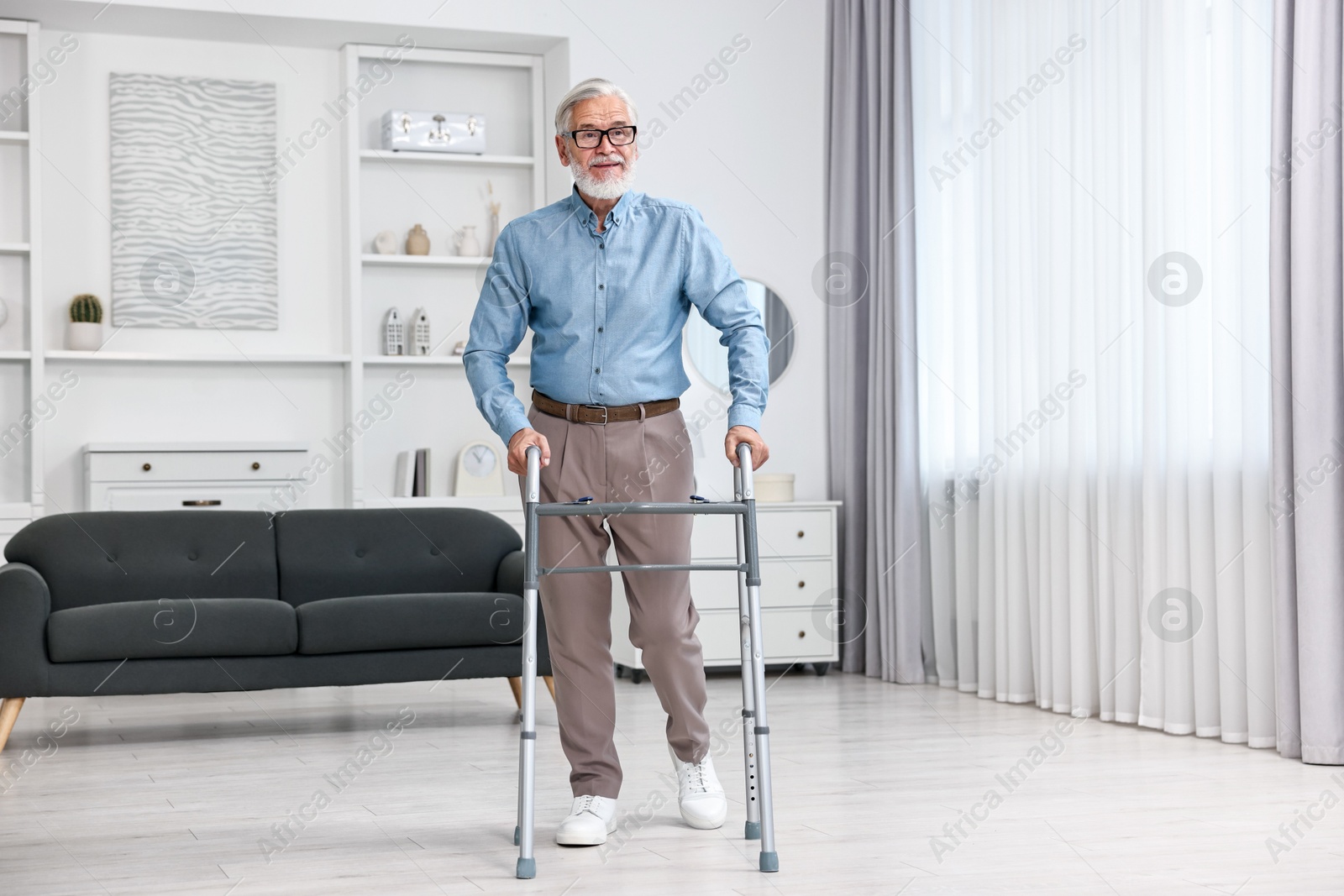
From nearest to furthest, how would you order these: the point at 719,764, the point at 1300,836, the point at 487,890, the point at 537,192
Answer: the point at 487,890 < the point at 1300,836 < the point at 719,764 < the point at 537,192

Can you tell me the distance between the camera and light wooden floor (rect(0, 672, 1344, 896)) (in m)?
2.30

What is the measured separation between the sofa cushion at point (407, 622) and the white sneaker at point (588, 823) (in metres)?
1.54

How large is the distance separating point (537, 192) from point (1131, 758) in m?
3.56

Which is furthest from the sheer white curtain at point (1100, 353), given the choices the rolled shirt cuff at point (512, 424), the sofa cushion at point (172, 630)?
the sofa cushion at point (172, 630)

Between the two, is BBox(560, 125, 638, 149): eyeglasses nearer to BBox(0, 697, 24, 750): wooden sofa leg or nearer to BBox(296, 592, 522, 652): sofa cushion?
BBox(296, 592, 522, 652): sofa cushion

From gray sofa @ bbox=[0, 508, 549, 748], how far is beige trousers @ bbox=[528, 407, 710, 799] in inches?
56.4

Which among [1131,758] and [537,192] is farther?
[537,192]

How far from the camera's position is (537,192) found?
593 centimetres

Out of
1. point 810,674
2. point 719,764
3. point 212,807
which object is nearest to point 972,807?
point 719,764

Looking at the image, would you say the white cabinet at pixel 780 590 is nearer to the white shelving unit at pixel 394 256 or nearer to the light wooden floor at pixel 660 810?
the light wooden floor at pixel 660 810

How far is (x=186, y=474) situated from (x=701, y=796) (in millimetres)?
3357

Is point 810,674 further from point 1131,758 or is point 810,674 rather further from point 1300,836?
point 1300,836

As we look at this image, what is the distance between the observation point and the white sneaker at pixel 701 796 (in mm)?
2637

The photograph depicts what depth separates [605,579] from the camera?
8.70 ft
